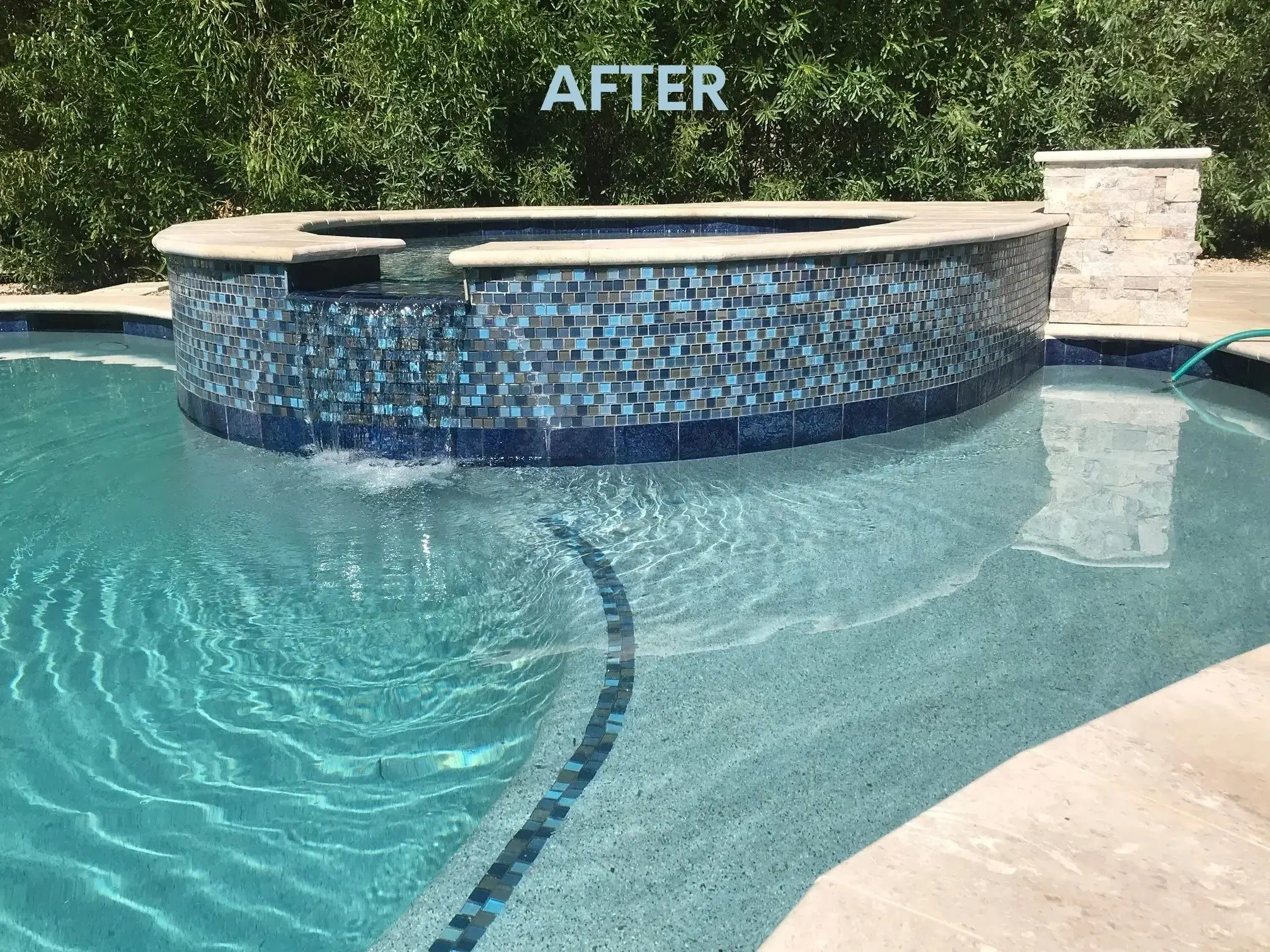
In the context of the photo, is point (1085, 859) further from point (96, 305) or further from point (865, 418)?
point (96, 305)

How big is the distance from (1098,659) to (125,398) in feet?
17.5

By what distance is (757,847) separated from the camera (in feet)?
7.18

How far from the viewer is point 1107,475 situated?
4.60 m

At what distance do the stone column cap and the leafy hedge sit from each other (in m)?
2.73

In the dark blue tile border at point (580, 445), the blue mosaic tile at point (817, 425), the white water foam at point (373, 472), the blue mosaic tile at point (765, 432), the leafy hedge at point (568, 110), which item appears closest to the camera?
Answer: the white water foam at point (373, 472)

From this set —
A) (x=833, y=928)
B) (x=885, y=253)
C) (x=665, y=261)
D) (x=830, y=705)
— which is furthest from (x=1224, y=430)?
(x=833, y=928)

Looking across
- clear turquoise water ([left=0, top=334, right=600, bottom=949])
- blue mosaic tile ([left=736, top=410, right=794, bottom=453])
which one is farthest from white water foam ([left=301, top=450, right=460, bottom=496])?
blue mosaic tile ([left=736, top=410, right=794, bottom=453])

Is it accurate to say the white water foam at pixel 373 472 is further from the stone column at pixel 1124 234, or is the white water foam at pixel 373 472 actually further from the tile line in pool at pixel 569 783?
the stone column at pixel 1124 234

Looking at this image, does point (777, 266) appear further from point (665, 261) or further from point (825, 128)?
point (825, 128)

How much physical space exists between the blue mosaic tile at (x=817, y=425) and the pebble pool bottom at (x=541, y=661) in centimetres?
10

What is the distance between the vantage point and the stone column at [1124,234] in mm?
6574

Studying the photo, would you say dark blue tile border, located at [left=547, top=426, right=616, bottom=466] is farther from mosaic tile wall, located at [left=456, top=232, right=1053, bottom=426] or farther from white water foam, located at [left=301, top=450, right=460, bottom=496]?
white water foam, located at [left=301, top=450, right=460, bottom=496]

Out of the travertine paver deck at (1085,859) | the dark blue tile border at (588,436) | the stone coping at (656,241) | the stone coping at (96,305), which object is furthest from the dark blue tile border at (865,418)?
the stone coping at (96,305)

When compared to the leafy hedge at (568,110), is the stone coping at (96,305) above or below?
below
